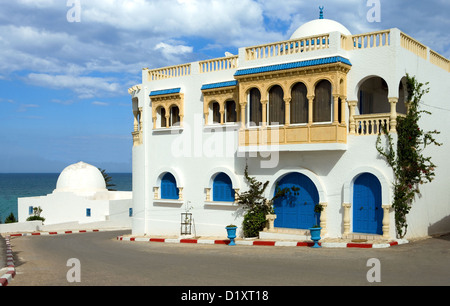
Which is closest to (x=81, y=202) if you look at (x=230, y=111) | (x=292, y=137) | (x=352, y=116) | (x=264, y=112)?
(x=230, y=111)

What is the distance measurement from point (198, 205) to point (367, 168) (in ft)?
25.8

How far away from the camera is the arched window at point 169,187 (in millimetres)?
22906

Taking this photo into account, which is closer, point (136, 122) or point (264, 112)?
point (264, 112)

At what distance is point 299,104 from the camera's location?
18.2 metres

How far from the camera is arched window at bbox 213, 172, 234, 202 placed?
20803 millimetres

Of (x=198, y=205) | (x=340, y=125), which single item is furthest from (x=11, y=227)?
(x=340, y=125)

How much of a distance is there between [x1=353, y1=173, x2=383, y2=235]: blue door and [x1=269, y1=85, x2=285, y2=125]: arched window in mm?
3631

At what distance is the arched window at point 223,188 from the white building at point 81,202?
1642 cm

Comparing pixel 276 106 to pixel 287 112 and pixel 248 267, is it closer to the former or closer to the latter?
pixel 287 112

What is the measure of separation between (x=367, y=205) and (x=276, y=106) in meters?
4.88

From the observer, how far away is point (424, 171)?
55.4 feet

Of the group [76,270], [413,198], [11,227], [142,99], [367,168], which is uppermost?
[142,99]

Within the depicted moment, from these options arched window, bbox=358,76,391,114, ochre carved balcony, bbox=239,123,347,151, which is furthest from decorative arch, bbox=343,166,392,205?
arched window, bbox=358,76,391,114
